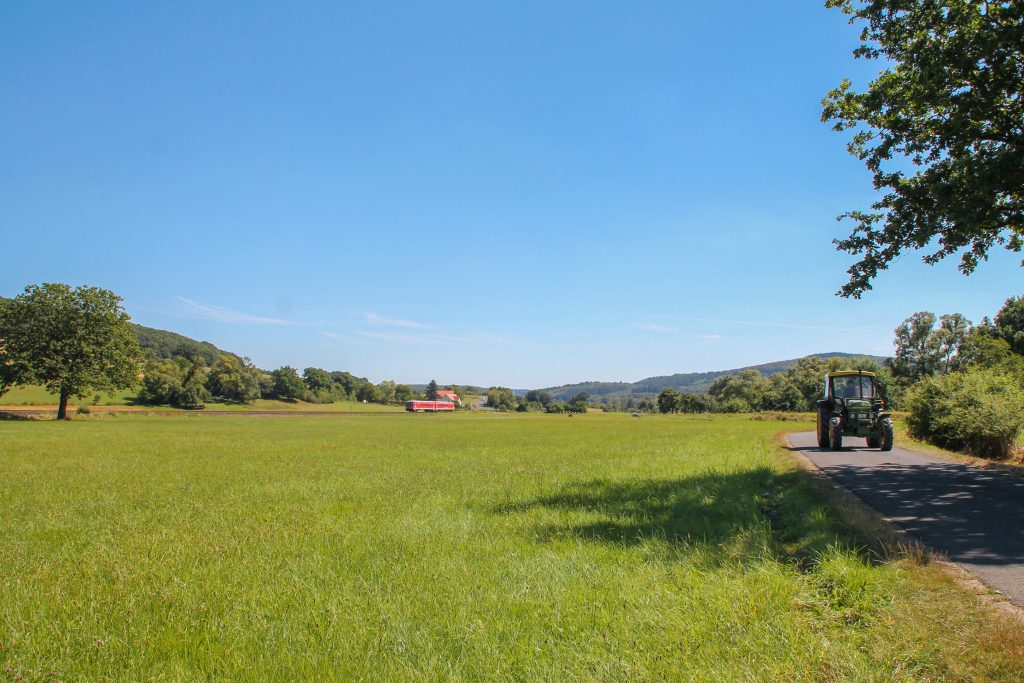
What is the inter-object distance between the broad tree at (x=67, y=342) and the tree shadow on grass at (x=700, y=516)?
194ft

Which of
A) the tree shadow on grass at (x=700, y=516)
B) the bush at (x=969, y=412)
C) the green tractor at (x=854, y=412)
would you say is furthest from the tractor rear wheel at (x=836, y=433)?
the tree shadow on grass at (x=700, y=516)

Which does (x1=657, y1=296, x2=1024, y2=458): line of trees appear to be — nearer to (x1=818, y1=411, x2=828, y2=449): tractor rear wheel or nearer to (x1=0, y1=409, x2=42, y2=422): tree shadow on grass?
(x1=818, y1=411, x2=828, y2=449): tractor rear wheel

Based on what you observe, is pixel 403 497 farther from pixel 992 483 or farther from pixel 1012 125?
pixel 1012 125

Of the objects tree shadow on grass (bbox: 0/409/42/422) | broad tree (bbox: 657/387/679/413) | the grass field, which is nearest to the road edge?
the grass field

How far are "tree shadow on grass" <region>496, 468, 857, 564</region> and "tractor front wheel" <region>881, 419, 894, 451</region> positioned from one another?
9.95 m

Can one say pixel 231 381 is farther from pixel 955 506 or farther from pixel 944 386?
pixel 955 506

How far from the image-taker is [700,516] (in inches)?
347

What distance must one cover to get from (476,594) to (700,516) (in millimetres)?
4954

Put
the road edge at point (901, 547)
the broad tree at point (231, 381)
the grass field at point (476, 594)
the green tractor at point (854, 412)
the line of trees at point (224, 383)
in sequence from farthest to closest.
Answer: the broad tree at point (231, 381) → the line of trees at point (224, 383) → the green tractor at point (854, 412) → the road edge at point (901, 547) → the grass field at point (476, 594)

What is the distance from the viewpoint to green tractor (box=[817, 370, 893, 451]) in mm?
20453

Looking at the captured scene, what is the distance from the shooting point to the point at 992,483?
466 inches

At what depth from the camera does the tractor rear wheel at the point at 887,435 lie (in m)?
20.1

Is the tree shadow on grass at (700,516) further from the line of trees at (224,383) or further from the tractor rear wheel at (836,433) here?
the line of trees at (224,383)

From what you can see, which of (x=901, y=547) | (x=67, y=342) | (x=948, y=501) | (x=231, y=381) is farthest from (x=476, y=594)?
(x=231, y=381)
